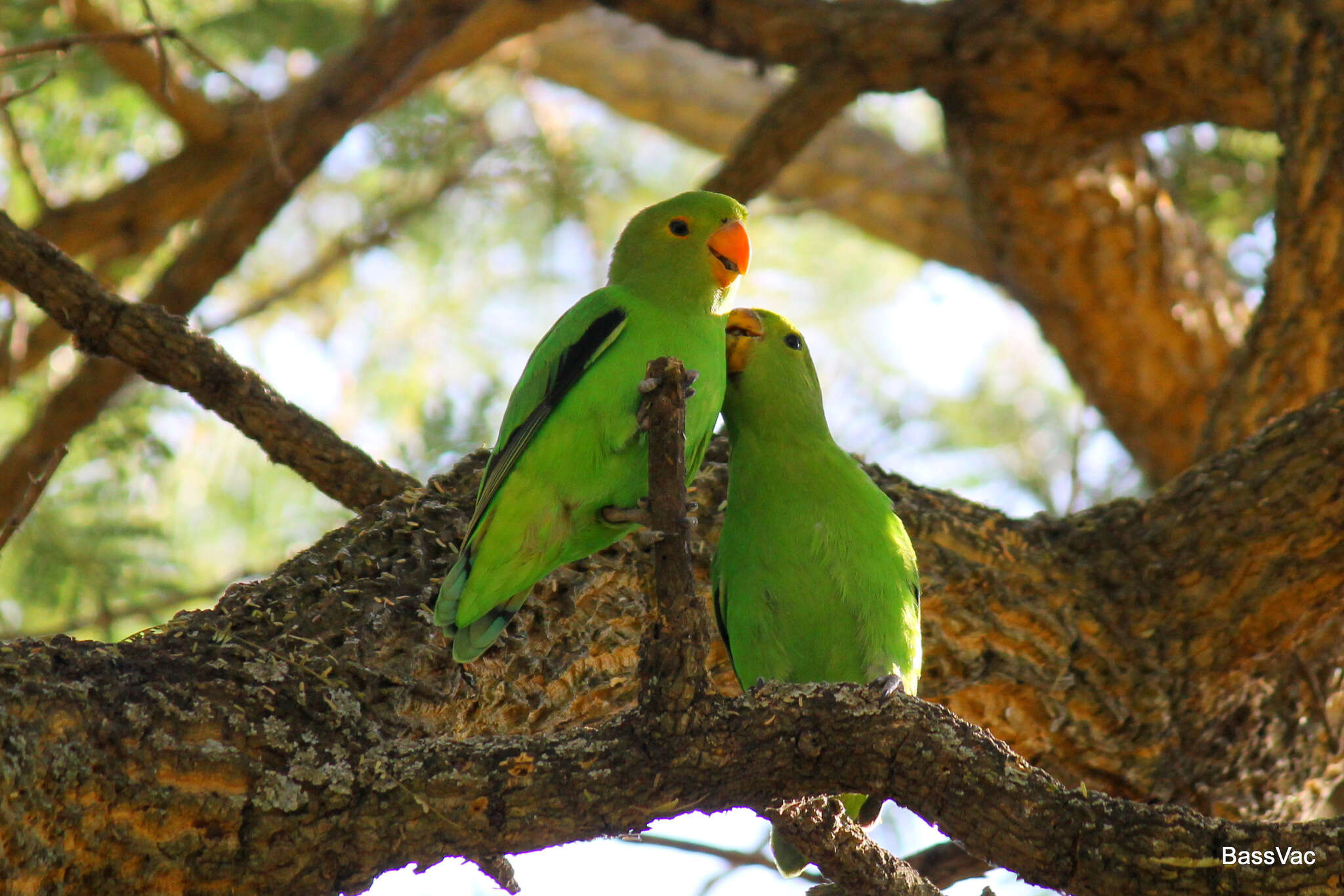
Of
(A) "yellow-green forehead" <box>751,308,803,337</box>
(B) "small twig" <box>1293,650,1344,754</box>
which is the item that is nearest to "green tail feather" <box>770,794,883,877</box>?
(A) "yellow-green forehead" <box>751,308,803,337</box>

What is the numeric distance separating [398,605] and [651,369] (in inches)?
43.3

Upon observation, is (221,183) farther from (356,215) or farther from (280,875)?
(280,875)

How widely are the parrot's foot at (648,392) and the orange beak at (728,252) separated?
1.73 feet

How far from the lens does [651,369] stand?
2543 millimetres

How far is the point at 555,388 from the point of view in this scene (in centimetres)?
316

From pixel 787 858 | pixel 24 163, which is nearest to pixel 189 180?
pixel 24 163

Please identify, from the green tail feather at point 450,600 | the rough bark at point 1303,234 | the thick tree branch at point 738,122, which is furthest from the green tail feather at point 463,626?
the thick tree branch at point 738,122

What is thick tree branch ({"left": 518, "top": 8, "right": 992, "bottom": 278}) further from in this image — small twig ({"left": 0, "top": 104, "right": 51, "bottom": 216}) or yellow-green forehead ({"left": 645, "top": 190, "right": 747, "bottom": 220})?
yellow-green forehead ({"left": 645, "top": 190, "right": 747, "bottom": 220})

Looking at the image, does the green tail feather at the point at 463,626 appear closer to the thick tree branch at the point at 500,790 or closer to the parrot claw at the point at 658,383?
the thick tree branch at the point at 500,790

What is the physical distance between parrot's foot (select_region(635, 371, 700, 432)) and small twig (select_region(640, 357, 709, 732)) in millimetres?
29

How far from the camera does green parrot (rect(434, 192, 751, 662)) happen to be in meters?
2.99

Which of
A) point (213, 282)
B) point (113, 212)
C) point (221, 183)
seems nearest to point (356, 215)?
point (221, 183)

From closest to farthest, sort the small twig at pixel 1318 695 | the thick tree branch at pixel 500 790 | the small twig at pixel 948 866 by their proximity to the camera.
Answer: the thick tree branch at pixel 500 790 → the small twig at pixel 948 866 → the small twig at pixel 1318 695

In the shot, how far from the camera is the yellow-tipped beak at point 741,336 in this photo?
11.5 feet
